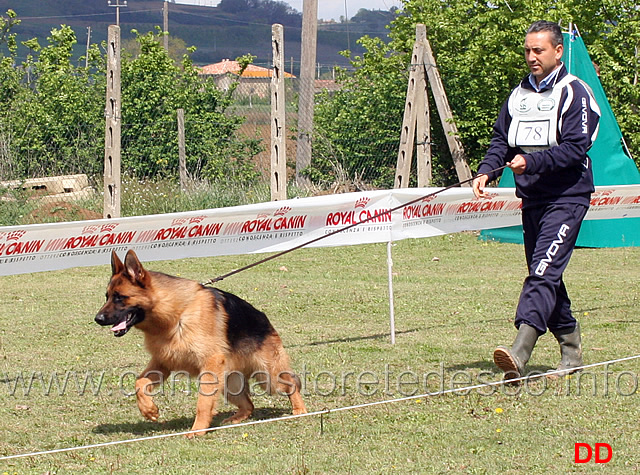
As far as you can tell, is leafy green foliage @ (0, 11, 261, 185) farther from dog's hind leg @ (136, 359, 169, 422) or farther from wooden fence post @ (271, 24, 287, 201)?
dog's hind leg @ (136, 359, 169, 422)

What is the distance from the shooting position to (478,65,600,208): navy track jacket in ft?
17.9

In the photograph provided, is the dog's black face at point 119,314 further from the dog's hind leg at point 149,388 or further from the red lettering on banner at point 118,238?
the red lettering on banner at point 118,238

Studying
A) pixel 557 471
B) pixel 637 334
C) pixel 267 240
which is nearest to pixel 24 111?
pixel 267 240

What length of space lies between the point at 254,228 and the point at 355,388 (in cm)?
166

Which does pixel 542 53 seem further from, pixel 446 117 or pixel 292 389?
pixel 446 117

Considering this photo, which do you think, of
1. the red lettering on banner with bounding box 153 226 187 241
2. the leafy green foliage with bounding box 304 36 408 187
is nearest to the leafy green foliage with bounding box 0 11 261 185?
the leafy green foliage with bounding box 304 36 408 187

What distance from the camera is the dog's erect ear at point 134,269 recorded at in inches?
191

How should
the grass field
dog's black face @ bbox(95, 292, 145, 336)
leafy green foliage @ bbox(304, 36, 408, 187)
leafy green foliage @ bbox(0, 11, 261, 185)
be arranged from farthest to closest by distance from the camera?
leafy green foliage @ bbox(304, 36, 408, 187), leafy green foliage @ bbox(0, 11, 261, 185), dog's black face @ bbox(95, 292, 145, 336), the grass field

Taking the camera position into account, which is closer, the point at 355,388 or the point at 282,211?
the point at 355,388

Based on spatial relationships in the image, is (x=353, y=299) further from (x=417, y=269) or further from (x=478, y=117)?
(x=478, y=117)

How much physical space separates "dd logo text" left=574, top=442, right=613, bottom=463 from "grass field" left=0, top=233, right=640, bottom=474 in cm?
4

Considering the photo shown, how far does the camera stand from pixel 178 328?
4934 mm

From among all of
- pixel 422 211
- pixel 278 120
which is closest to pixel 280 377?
pixel 422 211

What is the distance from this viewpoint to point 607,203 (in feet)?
A: 29.2
